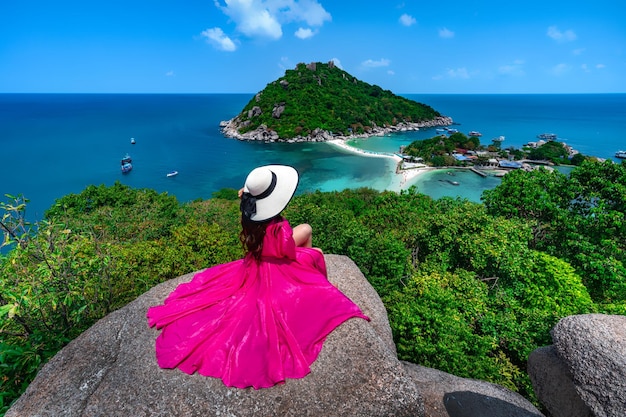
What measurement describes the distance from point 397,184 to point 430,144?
22353mm

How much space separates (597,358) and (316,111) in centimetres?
9617

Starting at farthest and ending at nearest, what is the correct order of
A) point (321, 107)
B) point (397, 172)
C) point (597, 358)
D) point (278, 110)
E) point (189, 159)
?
point (321, 107) → point (278, 110) → point (189, 159) → point (397, 172) → point (597, 358)

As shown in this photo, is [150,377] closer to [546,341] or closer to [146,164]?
[546,341]

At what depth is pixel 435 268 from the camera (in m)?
11.4

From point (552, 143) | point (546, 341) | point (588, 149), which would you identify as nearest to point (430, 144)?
point (552, 143)

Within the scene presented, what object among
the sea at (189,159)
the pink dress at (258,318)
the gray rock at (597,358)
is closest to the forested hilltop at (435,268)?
the pink dress at (258,318)

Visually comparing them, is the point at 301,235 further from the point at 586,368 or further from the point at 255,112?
the point at 255,112

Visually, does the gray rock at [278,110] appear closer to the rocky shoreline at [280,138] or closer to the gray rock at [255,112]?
the gray rock at [255,112]

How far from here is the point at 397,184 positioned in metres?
53.1

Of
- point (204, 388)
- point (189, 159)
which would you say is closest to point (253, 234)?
point (204, 388)

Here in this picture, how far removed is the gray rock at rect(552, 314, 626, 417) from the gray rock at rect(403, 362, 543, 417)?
2.12 m

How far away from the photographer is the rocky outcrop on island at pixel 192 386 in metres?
3.69

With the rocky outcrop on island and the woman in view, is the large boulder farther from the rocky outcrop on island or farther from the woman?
the woman

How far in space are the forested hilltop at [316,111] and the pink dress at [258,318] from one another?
8195 centimetres
